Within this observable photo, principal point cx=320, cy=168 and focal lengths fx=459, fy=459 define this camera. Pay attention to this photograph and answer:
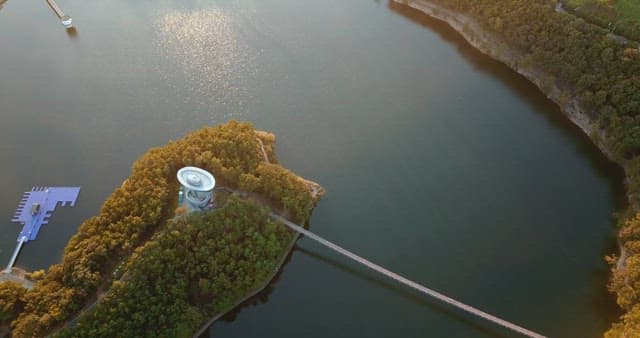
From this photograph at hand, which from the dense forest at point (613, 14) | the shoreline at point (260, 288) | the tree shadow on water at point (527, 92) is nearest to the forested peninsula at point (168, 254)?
the shoreline at point (260, 288)

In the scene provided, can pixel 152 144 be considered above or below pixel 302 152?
below

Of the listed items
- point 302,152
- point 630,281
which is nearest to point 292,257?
point 302,152

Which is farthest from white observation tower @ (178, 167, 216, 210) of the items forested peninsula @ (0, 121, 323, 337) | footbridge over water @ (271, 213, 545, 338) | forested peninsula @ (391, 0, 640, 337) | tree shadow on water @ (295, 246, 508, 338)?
forested peninsula @ (391, 0, 640, 337)

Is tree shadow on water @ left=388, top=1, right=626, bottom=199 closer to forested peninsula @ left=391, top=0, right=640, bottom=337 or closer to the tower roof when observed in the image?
forested peninsula @ left=391, top=0, right=640, bottom=337

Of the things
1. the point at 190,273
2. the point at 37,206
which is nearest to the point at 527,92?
the point at 190,273

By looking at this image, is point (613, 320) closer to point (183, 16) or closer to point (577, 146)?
point (577, 146)

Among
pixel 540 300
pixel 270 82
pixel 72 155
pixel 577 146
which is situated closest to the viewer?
pixel 540 300
